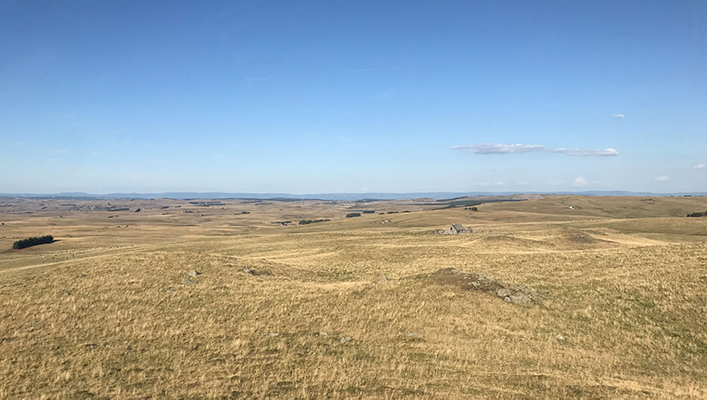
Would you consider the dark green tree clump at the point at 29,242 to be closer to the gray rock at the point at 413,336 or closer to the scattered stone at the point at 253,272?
the scattered stone at the point at 253,272

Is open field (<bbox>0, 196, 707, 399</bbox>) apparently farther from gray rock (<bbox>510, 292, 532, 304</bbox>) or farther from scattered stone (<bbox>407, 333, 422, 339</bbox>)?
A: gray rock (<bbox>510, 292, 532, 304</bbox>)

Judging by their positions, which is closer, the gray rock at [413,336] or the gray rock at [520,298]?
the gray rock at [413,336]

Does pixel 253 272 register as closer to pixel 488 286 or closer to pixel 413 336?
pixel 413 336

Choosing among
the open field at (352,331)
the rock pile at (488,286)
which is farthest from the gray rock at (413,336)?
the rock pile at (488,286)

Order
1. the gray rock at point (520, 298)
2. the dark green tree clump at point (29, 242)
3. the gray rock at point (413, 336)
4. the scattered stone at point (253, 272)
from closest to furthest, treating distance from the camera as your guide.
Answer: the gray rock at point (413, 336)
the gray rock at point (520, 298)
the scattered stone at point (253, 272)
the dark green tree clump at point (29, 242)

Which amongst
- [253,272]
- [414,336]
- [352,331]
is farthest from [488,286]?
[253,272]

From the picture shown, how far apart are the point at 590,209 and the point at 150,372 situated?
166 m

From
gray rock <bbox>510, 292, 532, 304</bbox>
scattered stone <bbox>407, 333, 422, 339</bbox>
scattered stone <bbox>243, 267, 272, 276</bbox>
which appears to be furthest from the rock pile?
scattered stone <bbox>243, 267, 272, 276</bbox>

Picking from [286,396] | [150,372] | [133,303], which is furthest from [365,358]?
[133,303]

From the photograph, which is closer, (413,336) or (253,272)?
(413,336)

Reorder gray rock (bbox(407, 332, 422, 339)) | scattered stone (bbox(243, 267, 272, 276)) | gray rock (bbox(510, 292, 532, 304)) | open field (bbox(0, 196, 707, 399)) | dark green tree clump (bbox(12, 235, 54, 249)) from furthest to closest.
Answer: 1. dark green tree clump (bbox(12, 235, 54, 249))
2. scattered stone (bbox(243, 267, 272, 276))
3. gray rock (bbox(510, 292, 532, 304))
4. gray rock (bbox(407, 332, 422, 339))
5. open field (bbox(0, 196, 707, 399))

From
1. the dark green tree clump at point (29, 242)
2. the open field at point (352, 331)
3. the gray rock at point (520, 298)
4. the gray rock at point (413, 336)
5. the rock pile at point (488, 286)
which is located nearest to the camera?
the open field at point (352, 331)

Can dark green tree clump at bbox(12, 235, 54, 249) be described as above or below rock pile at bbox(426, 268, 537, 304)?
below

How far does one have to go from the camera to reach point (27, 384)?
1480cm
